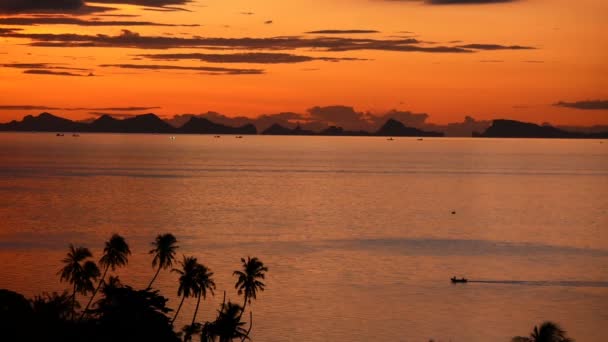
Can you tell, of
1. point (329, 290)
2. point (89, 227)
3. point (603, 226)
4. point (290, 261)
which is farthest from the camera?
point (603, 226)

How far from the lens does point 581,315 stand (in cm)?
10069

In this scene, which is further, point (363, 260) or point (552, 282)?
point (363, 260)

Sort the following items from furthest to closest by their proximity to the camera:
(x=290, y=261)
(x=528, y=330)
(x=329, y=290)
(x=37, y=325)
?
(x=290, y=261) < (x=329, y=290) < (x=528, y=330) < (x=37, y=325)

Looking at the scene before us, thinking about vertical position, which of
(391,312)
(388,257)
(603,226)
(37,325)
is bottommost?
(37,325)

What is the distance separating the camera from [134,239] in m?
146

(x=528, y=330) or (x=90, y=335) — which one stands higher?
(x=528, y=330)

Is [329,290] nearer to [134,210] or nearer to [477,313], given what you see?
[477,313]

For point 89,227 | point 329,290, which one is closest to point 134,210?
point 89,227

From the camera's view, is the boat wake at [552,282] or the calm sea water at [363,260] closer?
the calm sea water at [363,260]

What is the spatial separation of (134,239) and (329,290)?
45.7 meters

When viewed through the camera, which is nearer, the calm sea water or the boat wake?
the calm sea water

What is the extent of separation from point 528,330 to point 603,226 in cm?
8971

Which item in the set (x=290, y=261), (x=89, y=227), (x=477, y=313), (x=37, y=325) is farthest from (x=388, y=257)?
(x=37, y=325)

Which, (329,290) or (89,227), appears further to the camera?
(89,227)
